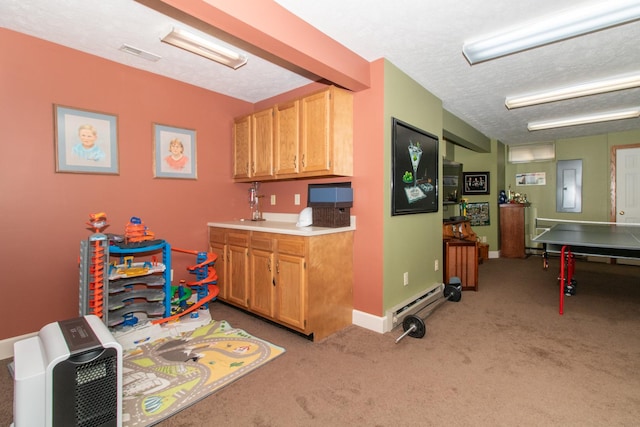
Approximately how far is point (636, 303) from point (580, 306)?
72cm

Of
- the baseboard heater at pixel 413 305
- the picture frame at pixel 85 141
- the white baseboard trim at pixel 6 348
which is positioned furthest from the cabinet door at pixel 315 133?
the white baseboard trim at pixel 6 348

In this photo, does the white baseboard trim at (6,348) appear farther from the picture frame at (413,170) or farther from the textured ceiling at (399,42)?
the picture frame at (413,170)

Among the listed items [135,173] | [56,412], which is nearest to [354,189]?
[135,173]

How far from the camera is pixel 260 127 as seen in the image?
3598 millimetres

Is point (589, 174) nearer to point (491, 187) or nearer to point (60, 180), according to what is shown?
point (491, 187)

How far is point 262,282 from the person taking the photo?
3.02m

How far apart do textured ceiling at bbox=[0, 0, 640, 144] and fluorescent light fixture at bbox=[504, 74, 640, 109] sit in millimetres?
135

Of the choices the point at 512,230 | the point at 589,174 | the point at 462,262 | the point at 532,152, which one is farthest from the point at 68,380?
the point at 589,174

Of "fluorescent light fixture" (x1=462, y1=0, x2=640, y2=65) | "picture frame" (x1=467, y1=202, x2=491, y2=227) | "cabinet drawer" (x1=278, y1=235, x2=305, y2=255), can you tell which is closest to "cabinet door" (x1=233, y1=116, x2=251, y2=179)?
"cabinet drawer" (x1=278, y1=235, x2=305, y2=255)

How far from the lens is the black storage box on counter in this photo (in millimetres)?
2871

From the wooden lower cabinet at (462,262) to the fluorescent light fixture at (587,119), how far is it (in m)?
2.71

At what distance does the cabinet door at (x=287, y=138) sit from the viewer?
319cm

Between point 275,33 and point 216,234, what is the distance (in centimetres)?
233

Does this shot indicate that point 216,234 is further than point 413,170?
Yes
